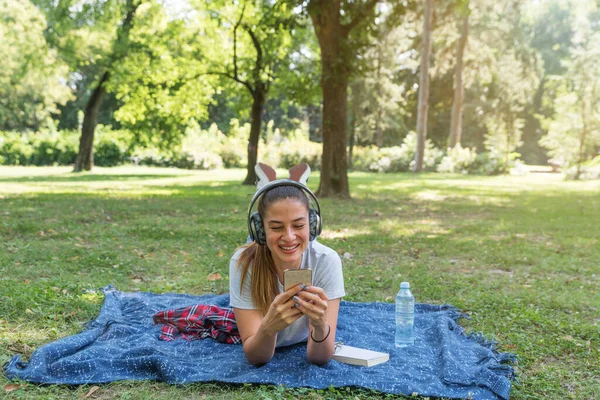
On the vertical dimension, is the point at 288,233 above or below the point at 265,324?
above

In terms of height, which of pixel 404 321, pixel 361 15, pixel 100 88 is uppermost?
pixel 361 15

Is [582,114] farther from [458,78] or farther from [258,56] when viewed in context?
[258,56]

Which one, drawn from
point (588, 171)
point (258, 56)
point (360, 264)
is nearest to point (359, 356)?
point (360, 264)

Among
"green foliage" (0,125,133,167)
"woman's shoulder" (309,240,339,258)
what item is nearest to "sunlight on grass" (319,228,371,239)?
"woman's shoulder" (309,240,339,258)

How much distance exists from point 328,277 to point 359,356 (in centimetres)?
62

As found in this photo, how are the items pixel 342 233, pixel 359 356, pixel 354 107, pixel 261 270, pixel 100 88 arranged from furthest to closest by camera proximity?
pixel 354 107 → pixel 100 88 → pixel 342 233 → pixel 359 356 → pixel 261 270

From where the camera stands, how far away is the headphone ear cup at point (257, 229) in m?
3.77

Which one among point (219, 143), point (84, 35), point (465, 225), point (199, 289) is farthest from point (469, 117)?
point (199, 289)

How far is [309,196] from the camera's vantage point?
3.90 meters

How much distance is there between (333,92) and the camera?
15.5 metres

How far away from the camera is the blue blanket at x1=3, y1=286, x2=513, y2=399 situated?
376cm

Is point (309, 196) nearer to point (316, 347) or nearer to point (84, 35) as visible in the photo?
point (316, 347)

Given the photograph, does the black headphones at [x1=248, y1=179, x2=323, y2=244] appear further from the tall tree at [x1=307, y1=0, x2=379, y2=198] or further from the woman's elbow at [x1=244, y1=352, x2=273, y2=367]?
the tall tree at [x1=307, y1=0, x2=379, y2=198]

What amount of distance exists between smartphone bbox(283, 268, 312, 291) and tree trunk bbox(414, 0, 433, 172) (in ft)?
96.7
